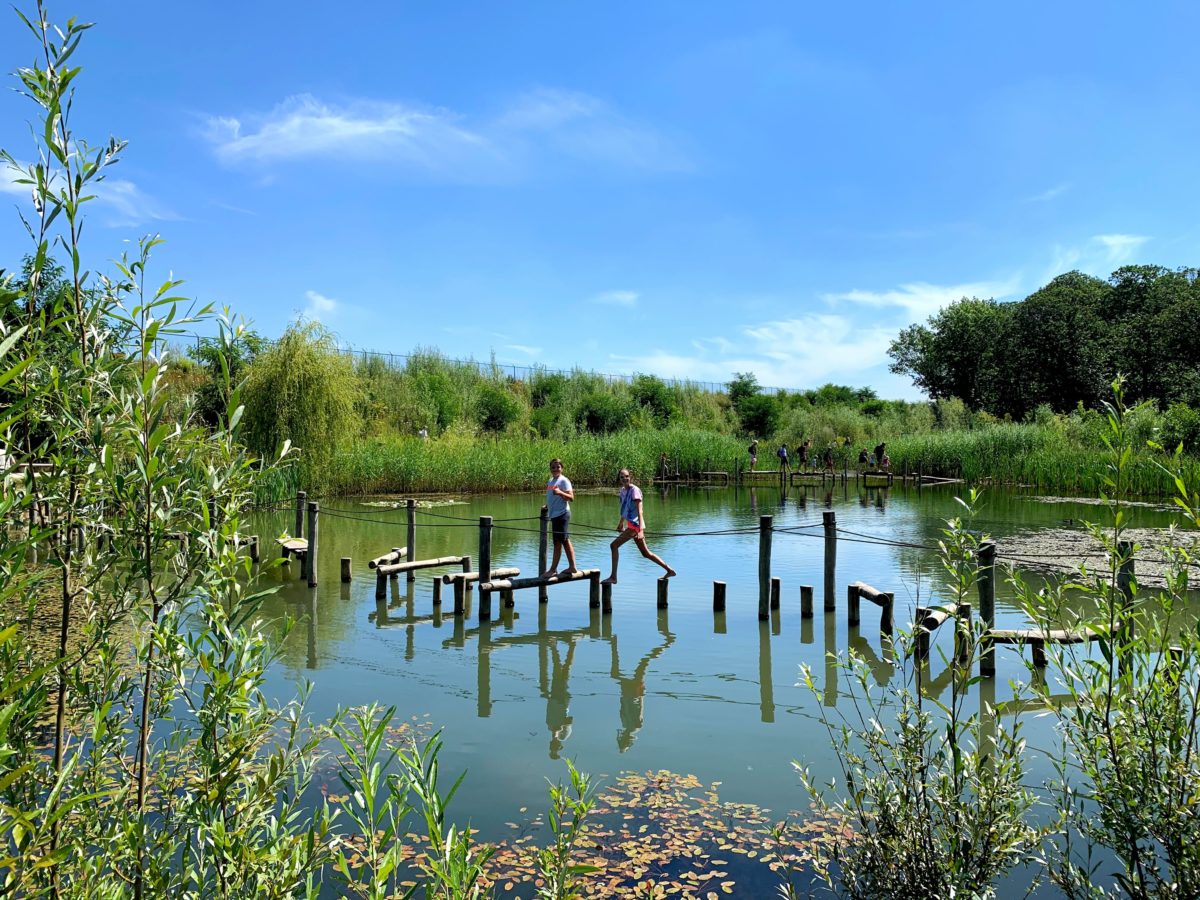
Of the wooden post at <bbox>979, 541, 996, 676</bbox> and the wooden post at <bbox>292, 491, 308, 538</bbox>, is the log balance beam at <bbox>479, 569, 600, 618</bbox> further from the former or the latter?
the wooden post at <bbox>979, 541, 996, 676</bbox>

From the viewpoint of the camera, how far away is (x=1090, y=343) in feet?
140

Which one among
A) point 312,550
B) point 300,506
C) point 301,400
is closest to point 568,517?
point 312,550

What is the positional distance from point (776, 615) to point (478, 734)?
5.20m

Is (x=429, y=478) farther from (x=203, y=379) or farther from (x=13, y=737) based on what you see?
(x=13, y=737)

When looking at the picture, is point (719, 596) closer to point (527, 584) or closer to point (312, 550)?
point (527, 584)

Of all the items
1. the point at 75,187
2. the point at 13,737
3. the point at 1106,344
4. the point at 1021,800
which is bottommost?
→ the point at 1021,800

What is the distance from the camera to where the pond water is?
624cm

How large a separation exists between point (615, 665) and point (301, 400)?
602 inches

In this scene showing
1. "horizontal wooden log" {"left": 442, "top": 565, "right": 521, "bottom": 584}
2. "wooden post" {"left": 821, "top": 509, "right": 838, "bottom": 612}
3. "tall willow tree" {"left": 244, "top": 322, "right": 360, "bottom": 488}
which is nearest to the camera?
"wooden post" {"left": 821, "top": 509, "right": 838, "bottom": 612}

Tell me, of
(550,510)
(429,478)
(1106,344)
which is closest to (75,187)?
(550,510)

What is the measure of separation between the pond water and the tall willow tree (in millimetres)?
5664

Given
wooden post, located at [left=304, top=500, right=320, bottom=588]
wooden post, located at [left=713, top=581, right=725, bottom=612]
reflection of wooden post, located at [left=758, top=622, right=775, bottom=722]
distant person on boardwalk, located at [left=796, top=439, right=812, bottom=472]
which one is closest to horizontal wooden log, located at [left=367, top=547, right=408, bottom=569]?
wooden post, located at [left=304, top=500, right=320, bottom=588]

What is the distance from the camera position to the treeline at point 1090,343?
39562mm

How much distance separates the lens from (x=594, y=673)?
28.2 feet
